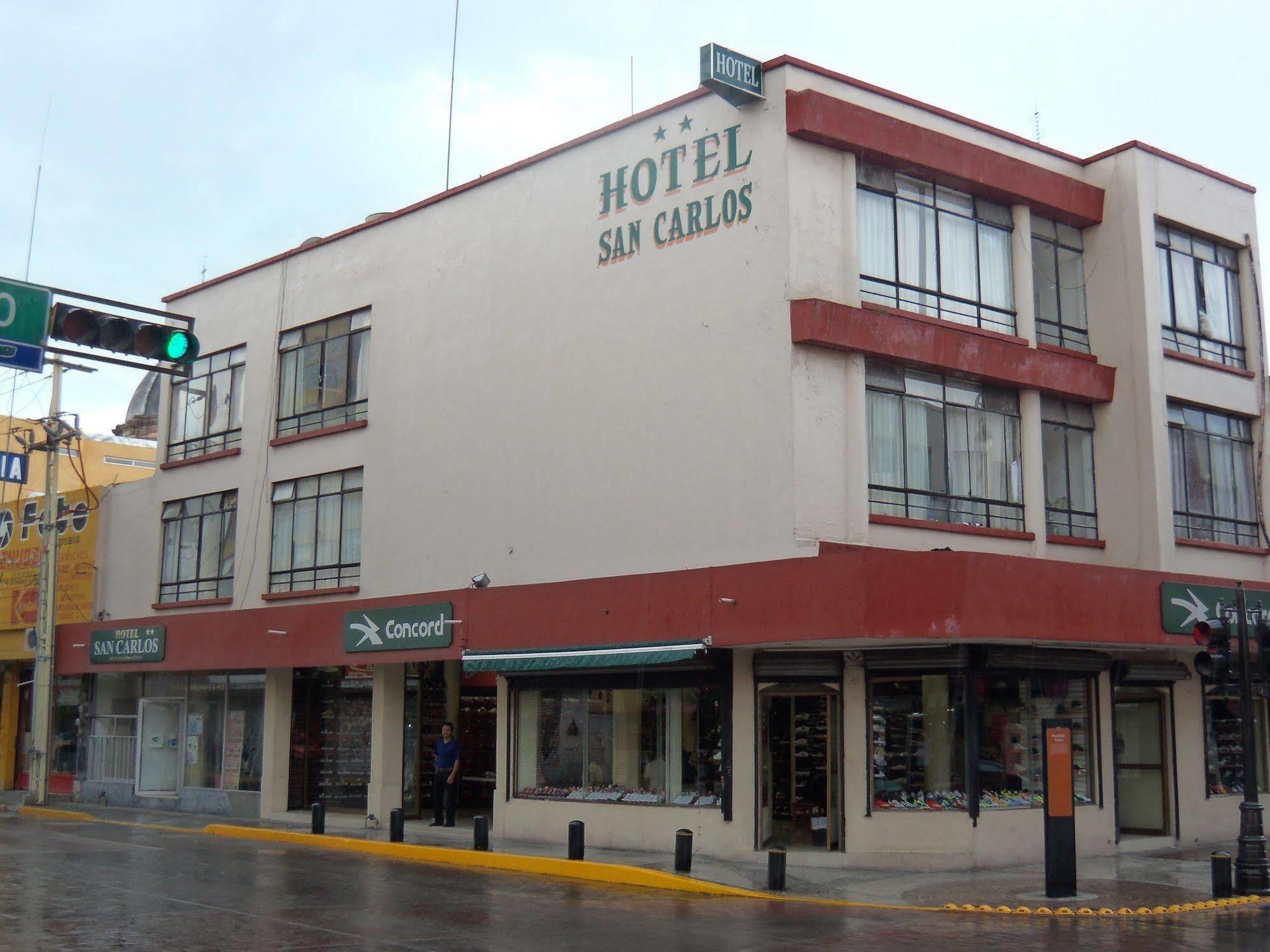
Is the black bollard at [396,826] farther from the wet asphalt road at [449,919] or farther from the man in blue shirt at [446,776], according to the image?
the wet asphalt road at [449,919]

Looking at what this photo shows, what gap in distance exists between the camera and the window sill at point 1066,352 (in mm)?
22484

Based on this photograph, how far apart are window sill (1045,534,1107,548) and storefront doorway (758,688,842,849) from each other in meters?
5.11

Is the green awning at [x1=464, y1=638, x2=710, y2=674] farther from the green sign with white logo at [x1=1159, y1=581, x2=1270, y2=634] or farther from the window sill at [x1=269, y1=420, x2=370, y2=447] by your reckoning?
the green sign with white logo at [x1=1159, y1=581, x2=1270, y2=634]

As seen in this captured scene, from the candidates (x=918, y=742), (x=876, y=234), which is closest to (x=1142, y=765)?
(x=918, y=742)

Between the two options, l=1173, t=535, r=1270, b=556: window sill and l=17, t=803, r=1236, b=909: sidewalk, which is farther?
l=1173, t=535, r=1270, b=556: window sill

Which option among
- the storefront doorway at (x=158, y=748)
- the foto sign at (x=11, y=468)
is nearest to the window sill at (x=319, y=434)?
the storefront doorway at (x=158, y=748)

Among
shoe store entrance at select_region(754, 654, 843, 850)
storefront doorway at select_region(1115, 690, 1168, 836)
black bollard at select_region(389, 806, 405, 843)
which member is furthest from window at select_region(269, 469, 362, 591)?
storefront doorway at select_region(1115, 690, 1168, 836)

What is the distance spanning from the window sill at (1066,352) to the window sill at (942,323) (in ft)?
1.54

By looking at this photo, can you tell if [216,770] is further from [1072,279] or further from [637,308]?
[1072,279]

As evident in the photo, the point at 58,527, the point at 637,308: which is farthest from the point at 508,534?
the point at 58,527

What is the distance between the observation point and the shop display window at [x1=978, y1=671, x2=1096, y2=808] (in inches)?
771

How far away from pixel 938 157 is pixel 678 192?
4.13 meters

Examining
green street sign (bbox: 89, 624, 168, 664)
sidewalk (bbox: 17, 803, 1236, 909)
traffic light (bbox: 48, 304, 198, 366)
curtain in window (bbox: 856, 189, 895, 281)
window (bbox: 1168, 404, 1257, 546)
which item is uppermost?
curtain in window (bbox: 856, 189, 895, 281)

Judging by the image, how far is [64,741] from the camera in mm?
34531
